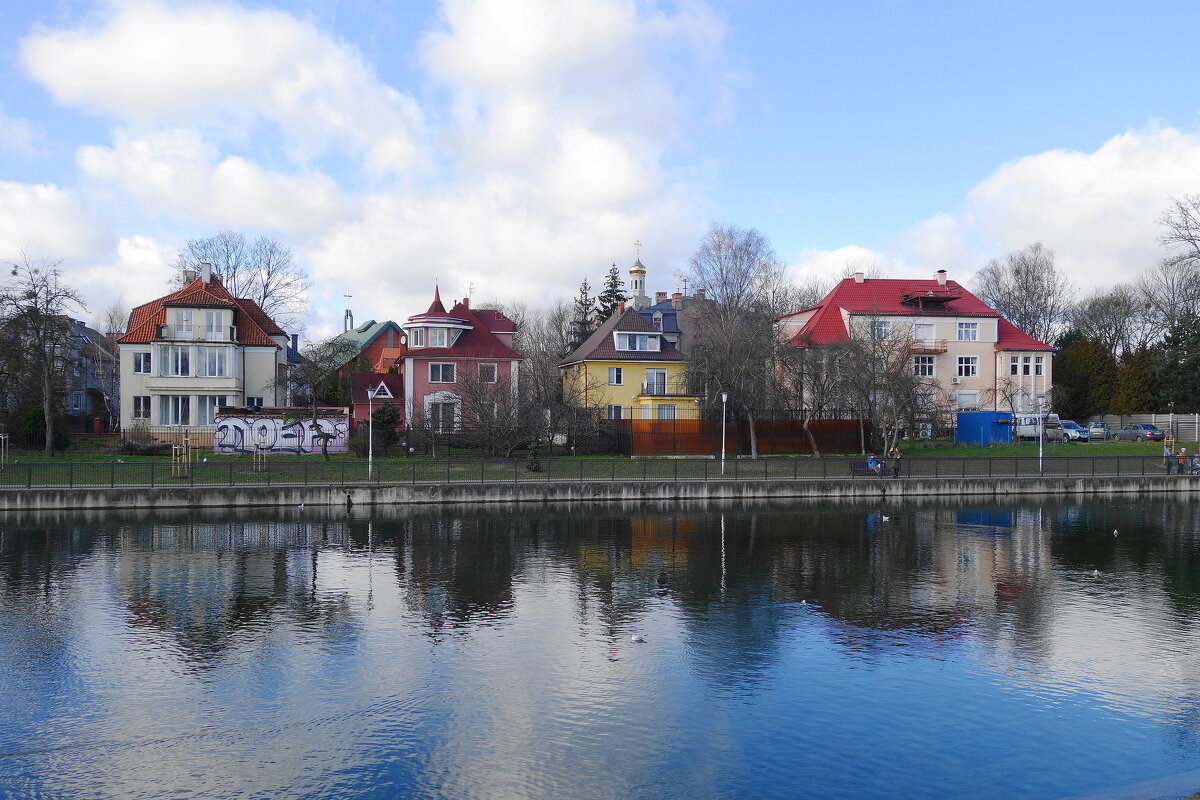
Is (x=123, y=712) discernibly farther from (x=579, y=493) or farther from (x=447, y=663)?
(x=579, y=493)

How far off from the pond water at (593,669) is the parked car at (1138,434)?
43.9 metres

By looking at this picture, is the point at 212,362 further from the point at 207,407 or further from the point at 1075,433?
the point at 1075,433

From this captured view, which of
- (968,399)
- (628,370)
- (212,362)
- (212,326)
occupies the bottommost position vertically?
(968,399)

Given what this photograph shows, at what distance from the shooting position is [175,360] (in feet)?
189

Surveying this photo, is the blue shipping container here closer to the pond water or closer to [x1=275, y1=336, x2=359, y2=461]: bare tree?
the pond water

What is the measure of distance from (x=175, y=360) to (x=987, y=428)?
51.9 meters

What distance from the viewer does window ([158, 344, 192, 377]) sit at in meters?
57.2

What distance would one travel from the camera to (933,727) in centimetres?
1299

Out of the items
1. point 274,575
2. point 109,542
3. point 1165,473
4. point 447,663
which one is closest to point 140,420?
point 109,542

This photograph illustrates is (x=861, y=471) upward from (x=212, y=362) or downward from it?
downward

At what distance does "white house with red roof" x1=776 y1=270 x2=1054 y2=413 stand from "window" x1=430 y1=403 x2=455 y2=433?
86.0ft

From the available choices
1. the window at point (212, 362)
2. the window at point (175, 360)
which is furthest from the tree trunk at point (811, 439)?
the window at point (175, 360)

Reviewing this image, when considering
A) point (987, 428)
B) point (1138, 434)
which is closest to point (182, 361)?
point (987, 428)

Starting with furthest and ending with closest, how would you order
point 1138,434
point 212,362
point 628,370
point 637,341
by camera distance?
point 1138,434 < point 637,341 < point 628,370 < point 212,362
